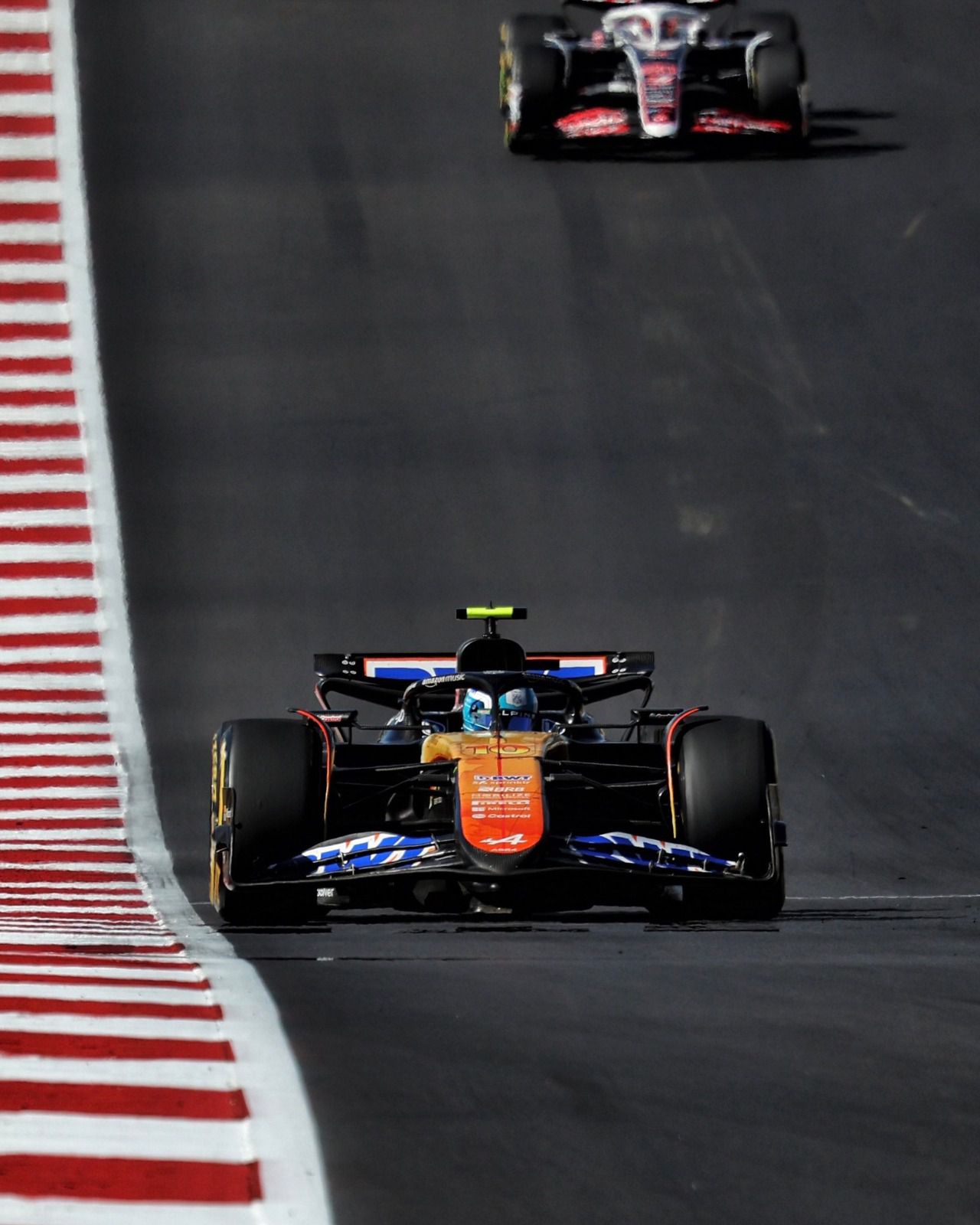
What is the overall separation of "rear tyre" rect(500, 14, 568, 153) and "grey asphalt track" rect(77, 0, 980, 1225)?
32cm

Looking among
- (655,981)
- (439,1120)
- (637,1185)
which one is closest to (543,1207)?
(637,1185)

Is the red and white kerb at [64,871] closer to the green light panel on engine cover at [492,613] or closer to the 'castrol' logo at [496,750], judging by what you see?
Result: the 'castrol' logo at [496,750]

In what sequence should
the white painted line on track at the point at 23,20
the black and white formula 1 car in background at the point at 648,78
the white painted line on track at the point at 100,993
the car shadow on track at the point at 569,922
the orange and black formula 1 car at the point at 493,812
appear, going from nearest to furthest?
1. the white painted line on track at the point at 100,993
2. the orange and black formula 1 car at the point at 493,812
3. the car shadow on track at the point at 569,922
4. the black and white formula 1 car in background at the point at 648,78
5. the white painted line on track at the point at 23,20

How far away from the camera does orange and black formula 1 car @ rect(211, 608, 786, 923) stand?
8102mm

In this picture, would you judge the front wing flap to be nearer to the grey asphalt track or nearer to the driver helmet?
the grey asphalt track

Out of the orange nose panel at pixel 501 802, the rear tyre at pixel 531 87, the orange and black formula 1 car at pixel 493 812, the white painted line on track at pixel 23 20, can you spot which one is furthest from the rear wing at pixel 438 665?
the white painted line on track at pixel 23 20

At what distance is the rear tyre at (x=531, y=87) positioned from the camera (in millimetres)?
20078

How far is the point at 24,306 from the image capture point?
1662cm

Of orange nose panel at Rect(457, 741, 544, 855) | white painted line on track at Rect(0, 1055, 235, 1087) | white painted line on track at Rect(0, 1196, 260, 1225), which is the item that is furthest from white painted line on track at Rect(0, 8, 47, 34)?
white painted line on track at Rect(0, 1196, 260, 1225)

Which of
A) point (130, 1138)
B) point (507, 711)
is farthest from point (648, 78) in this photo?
point (130, 1138)

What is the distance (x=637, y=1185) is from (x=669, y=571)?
1053 centimetres

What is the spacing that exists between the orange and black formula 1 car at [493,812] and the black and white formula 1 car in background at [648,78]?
11474 mm

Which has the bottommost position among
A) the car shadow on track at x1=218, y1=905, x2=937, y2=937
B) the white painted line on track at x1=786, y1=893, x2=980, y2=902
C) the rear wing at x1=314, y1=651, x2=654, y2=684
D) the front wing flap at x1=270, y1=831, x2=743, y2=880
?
the white painted line on track at x1=786, y1=893, x2=980, y2=902

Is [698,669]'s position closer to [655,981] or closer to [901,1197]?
[655,981]
